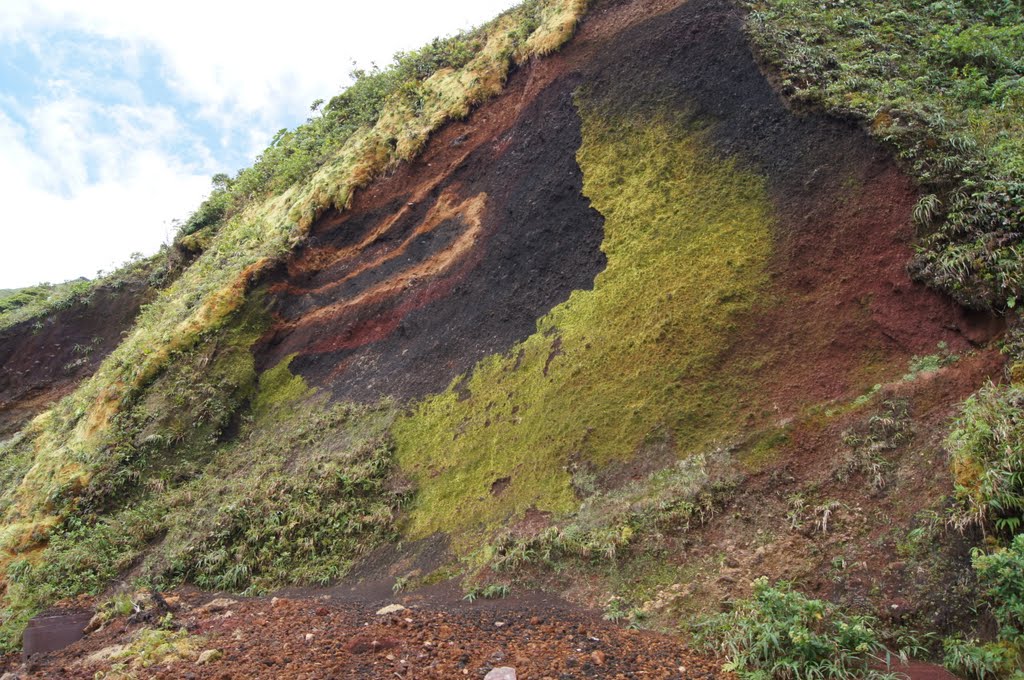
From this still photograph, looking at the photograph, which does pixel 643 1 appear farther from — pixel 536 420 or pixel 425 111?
pixel 536 420

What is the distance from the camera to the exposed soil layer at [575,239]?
7598 millimetres

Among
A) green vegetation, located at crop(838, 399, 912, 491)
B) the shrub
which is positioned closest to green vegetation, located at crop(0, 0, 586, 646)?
green vegetation, located at crop(838, 399, 912, 491)

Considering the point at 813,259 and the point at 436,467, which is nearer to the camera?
the point at 813,259

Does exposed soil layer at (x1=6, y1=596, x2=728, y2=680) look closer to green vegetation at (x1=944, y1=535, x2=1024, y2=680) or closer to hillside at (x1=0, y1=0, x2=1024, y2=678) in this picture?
hillside at (x1=0, y1=0, x2=1024, y2=678)

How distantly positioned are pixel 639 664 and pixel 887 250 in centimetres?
557

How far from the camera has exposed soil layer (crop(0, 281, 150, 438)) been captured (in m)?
23.4

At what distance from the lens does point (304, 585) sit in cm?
932

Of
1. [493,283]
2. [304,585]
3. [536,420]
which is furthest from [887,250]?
[304,585]

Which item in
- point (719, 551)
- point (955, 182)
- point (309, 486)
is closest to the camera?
point (719, 551)

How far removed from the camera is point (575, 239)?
11.1 m

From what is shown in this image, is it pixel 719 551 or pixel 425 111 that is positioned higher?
pixel 425 111

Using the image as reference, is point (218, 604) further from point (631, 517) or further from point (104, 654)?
point (631, 517)

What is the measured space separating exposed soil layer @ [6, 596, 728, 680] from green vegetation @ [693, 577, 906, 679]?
250 mm

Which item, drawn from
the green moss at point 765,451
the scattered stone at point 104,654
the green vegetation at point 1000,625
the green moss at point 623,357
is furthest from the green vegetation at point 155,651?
the green vegetation at point 1000,625
